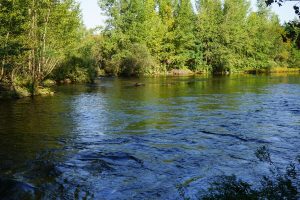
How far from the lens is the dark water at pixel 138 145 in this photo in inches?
431

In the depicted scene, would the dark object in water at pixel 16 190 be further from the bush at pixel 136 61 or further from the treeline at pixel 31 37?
the bush at pixel 136 61

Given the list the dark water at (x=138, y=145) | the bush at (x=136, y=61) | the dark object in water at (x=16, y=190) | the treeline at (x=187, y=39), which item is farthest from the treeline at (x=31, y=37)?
the treeline at (x=187, y=39)

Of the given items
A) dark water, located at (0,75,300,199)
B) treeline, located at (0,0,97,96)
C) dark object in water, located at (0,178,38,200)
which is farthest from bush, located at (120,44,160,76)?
dark object in water, located at (0,178,38,200)

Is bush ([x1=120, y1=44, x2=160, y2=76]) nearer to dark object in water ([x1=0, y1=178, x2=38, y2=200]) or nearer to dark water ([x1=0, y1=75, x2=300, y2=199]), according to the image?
dark water ([x1=0, y1=75, x2=300, y2=199])

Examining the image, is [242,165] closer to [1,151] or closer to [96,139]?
[96,139]

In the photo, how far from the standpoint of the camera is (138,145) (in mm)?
15805

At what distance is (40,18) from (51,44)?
12.1ft

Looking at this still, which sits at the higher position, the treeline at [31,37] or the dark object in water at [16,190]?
the treeline at [31,37]

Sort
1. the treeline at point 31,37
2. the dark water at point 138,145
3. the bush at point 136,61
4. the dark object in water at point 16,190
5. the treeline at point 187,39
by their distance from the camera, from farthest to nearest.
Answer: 1. the treeline at point 187,39
2. the bush at point 136,61
3. the treeline at point 31,37
4. the dark water at point 138,145
5. the dark object in water at point 16,190

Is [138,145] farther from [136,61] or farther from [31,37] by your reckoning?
[136,61]

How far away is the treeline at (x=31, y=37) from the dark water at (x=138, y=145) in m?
6.63

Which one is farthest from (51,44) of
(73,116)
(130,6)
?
(130,6)

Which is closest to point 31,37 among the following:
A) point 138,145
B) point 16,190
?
point 138,145

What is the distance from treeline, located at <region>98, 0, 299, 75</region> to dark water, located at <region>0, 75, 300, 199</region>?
50.3 metres
